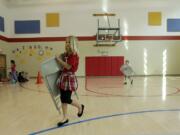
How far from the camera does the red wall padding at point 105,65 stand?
56.3ft

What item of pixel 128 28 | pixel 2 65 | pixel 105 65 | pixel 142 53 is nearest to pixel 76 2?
pixel 128 28

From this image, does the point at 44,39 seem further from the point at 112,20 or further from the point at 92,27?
the point at 112,20

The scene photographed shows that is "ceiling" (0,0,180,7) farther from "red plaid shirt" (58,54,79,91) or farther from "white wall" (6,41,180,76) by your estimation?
"red plaid shirt" (58,54,79,91)

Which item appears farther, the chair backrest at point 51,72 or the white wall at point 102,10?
the white wall at point 102,10

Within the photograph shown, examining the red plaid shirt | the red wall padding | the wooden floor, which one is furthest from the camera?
the red wall padding

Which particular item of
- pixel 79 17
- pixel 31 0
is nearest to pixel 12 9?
pixel 31 0

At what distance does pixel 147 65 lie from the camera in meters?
17.2

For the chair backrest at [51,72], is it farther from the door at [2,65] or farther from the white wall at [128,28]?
the white wall at [128,28]

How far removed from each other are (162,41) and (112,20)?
3.51 m

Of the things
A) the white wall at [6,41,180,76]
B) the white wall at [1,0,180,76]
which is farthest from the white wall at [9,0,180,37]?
the white wall at [6,41,180,76]

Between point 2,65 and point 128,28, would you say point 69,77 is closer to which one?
point 2,65

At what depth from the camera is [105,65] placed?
17188 mm

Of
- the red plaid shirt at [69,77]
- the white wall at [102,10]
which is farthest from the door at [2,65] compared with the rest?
the red plaid shirt at [69,77]

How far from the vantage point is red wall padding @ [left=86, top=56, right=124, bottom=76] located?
17.2m
